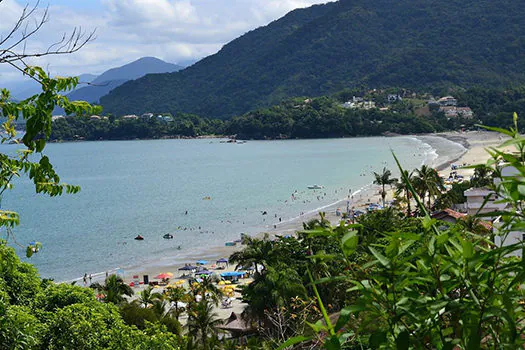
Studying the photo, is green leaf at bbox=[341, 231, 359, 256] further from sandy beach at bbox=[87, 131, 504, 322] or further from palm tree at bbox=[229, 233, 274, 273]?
palm tree at bbox=[229, 233, 274, 273]

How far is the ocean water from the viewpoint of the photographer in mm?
40406

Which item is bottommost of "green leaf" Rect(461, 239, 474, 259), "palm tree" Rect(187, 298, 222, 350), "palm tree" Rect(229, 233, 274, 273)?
"palm tree" Rect(187, 298, 222, 350)

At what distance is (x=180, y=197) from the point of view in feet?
210

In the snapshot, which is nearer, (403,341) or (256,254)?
(403,341)

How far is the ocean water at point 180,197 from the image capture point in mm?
40406

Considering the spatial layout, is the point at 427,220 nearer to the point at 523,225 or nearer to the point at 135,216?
the point at 523,225

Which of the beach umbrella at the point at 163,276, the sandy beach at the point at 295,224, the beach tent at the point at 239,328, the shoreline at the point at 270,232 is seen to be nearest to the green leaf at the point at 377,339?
the sandy beach at the point at 295,224

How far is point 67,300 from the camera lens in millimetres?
9703

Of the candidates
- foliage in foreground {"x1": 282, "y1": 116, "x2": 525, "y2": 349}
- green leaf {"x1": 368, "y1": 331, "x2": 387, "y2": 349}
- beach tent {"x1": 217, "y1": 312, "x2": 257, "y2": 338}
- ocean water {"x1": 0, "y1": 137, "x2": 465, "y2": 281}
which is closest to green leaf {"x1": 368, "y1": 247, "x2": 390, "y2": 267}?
foliage in foreground {"x1": 282, "y1": 116, "x2": 525, "y2": 349}

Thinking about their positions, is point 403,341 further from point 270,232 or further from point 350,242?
point 270,232

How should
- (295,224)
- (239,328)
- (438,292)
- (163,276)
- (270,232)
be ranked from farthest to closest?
(295,224) < (270,232) < (163,276) < (239,328) < (438,292)

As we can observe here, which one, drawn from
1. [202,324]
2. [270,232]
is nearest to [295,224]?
[270,232]

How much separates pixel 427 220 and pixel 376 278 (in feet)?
0.61

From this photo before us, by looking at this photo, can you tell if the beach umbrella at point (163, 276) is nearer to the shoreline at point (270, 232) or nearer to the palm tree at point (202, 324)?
the shoreline at point (270, 232)
